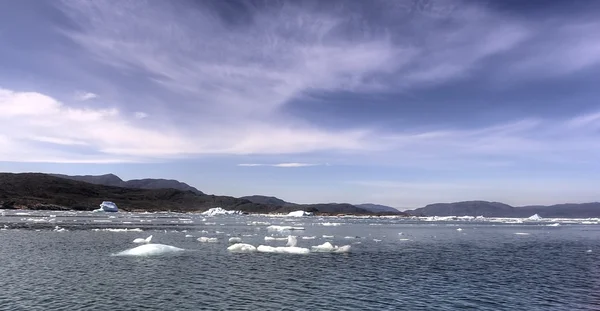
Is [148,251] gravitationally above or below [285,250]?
below

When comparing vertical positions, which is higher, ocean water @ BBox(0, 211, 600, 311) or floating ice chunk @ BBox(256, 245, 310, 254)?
floating ice chunk @ BBox(256, 245, 310, 254)

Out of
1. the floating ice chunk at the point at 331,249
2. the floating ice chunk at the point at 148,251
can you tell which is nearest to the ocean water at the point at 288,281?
the floating ice chunk at the point at 148,251

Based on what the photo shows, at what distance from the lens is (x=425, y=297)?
969 inches

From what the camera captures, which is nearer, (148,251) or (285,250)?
(148,251)

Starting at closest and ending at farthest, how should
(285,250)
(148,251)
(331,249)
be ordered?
1. (148,251)
2. (285,250)
3. (331,249)

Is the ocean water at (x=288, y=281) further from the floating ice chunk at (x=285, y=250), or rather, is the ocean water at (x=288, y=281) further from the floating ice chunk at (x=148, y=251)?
the floating ice chunk at (x=285, y=250)

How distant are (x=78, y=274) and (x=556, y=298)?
2931 cm

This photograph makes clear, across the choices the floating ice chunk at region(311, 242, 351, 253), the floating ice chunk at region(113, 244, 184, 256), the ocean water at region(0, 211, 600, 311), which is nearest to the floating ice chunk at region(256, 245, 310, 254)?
the ocean water at region(0, 211, 600, 311)

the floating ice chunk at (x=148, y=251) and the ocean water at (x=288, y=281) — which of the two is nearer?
the ocean water at (x=288, y=281)

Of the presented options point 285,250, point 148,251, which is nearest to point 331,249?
point 285,250

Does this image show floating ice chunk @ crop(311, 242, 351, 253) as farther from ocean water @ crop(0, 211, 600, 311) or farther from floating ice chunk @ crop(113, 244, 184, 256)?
floating ice chunk @ crop(113, 244, 184, 256)

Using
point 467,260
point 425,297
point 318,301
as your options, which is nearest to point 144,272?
point 318,301

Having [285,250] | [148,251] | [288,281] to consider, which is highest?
[285,250]

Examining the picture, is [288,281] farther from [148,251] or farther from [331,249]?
[331,249]
